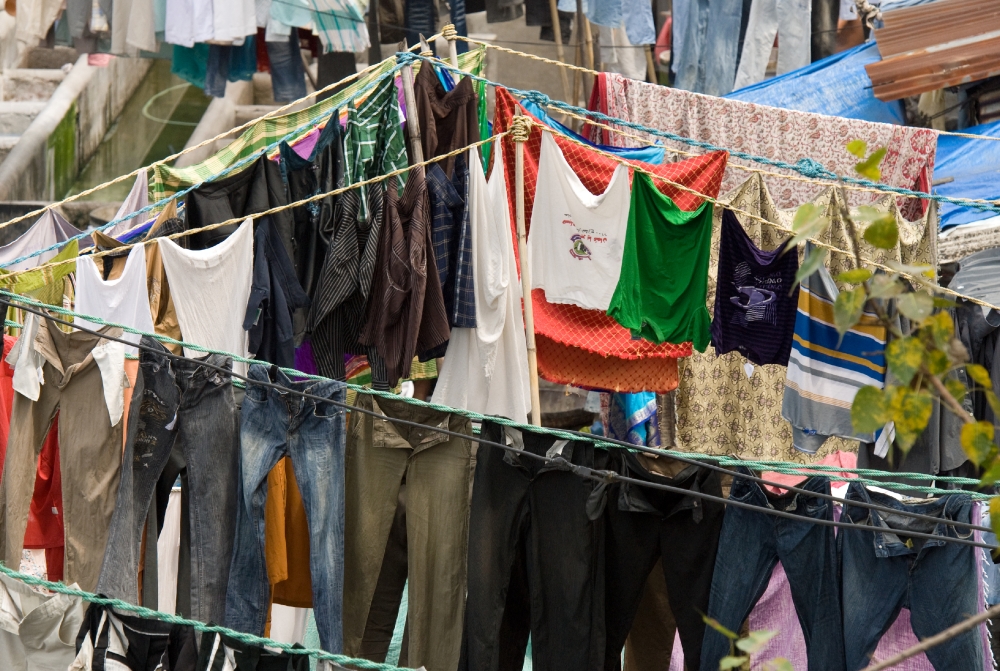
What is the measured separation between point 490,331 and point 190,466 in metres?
1.65

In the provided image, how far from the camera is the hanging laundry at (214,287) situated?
5473 millimetres

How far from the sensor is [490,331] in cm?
585

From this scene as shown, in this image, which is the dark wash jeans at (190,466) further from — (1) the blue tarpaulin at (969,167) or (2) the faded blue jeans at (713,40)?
(2) the faded blue jeans at (713,40)

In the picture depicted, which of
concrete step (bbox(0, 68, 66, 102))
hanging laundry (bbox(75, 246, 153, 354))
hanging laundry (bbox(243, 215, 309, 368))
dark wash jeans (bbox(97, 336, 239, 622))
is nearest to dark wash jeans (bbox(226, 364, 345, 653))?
dark wash jeans (bbox(97, 336, 239, 622))

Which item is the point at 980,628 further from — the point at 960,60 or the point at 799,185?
the point at 960,60

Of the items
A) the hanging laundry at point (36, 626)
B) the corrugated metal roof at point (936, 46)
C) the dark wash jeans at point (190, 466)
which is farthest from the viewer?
the corrugated metal roof at point (936, 46)

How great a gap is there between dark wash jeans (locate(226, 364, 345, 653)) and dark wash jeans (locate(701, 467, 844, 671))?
5.03 feet

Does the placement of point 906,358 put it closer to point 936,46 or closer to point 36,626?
point 36,626

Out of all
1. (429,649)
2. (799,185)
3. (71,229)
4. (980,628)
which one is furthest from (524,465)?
(71,229)

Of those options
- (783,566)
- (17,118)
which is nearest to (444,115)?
(783,566)

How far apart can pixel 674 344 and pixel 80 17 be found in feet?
18.3

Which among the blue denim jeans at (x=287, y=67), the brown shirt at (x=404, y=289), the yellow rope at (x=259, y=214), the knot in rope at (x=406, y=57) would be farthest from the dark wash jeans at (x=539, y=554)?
the blue denim jeans at (x=287, y=67)

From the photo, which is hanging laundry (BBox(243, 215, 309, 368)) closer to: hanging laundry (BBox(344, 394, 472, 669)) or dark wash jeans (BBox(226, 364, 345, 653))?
dark wash jeans (BBox(226, 364, 345, 653))

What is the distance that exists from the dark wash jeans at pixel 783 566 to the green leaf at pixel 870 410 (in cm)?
246
